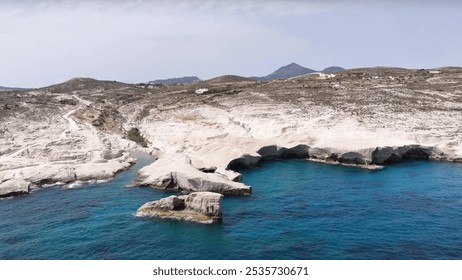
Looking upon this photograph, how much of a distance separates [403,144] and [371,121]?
53.1ft

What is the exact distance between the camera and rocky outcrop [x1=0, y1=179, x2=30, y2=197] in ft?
157

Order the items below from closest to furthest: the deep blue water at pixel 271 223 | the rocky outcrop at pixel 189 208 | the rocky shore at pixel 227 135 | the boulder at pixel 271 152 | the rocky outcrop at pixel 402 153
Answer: the deep blue water at pixel 271 223 < the rocky outcrop at pixel 189 208 < the rocky shore at pixel 227 135 < the rocky outcrop at pixel 402 153 < the boulder at pixel 271 152

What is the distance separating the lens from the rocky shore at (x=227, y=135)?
53.7 m

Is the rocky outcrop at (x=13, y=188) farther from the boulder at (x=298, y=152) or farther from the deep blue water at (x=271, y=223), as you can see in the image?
the boulder at (x=298, y=152)

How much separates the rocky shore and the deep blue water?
173 inches

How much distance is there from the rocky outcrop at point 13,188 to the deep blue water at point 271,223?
137cm

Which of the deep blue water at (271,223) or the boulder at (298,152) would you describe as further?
the boulder at (298,152)

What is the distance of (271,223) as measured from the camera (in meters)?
38.3

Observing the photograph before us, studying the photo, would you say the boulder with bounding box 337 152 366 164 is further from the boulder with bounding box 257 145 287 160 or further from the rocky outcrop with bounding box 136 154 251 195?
the rocky outcrop with bounding box 136 154 251 195

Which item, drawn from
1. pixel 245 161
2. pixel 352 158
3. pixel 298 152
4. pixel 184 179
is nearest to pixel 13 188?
pixel 184 179

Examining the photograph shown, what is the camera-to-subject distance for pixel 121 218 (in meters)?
40.6

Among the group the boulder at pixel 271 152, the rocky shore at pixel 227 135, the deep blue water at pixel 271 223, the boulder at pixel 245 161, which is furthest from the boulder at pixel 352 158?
the boulder at pixel 245 161

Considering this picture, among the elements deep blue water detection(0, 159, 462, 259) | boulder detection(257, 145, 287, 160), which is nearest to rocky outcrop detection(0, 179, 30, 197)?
deep blue water detection(0, 159, 462, 259)

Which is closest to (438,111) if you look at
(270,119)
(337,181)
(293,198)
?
(270,119)
